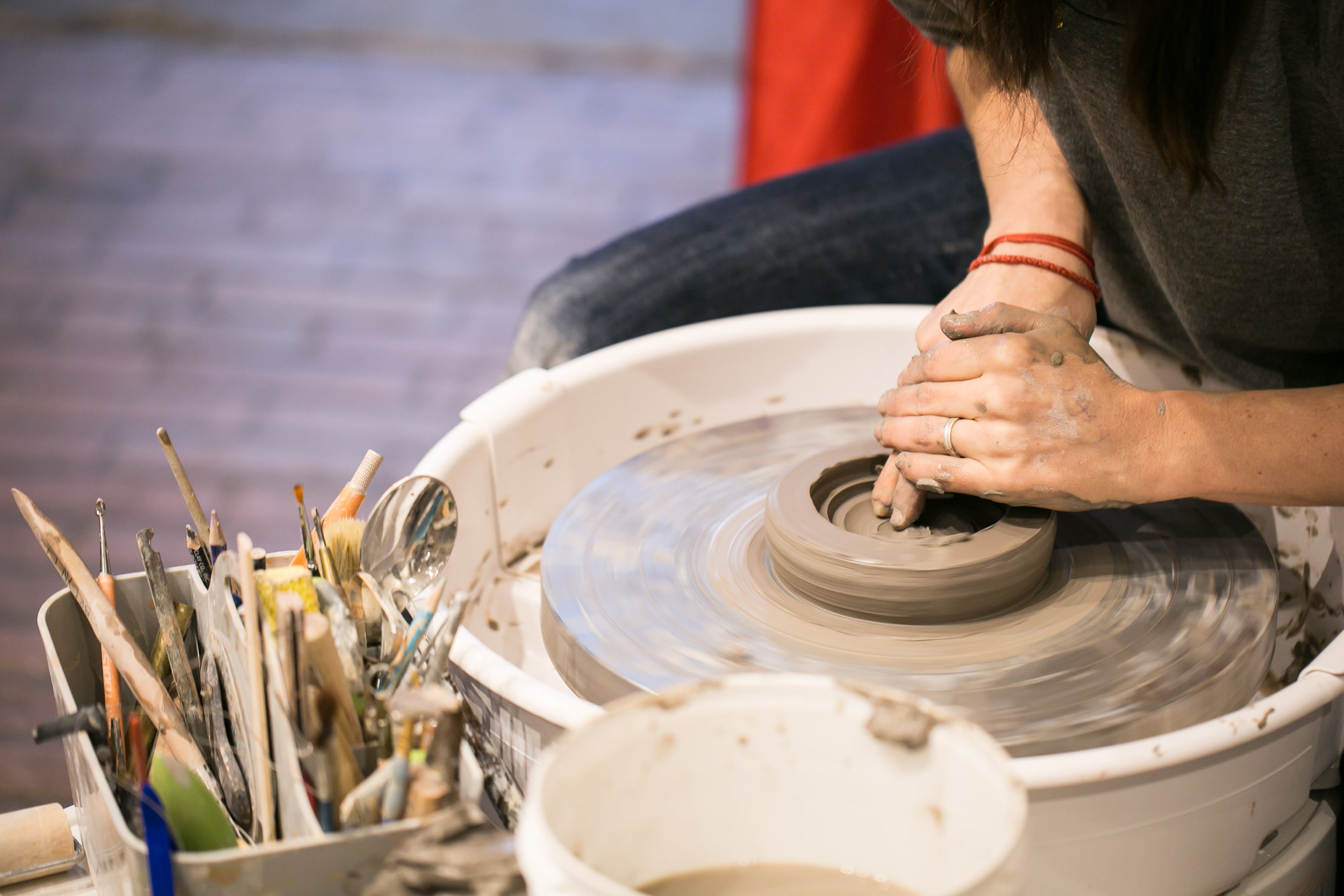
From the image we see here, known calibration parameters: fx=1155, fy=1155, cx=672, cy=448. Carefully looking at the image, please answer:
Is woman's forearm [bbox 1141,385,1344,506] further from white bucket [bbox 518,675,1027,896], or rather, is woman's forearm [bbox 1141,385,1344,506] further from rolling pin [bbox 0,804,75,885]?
rolling pin [bbox 0,804,75,885]

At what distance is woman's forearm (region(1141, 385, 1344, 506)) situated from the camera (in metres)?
0.86

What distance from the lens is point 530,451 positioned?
121 cm

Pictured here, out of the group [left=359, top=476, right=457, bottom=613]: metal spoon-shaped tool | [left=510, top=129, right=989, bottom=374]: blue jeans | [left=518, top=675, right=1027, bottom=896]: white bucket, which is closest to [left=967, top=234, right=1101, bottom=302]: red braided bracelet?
[left=510, top=129, right=989, bottom=374]: blue jeans

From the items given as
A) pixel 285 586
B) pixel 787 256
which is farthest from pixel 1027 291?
pixel 285 586

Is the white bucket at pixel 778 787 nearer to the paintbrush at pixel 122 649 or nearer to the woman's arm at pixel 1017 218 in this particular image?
the paintbrush at pixel 122 649

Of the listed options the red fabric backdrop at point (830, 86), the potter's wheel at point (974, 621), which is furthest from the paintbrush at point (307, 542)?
the red fabric backdrop at point (830, 86)

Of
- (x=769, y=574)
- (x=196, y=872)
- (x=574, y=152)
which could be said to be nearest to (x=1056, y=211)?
(x=769, y=574)

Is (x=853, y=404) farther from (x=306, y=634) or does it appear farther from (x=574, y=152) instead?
(x=574, y=152)

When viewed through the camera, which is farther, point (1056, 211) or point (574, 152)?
point (574, 152)

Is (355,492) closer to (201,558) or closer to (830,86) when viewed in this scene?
(201,558)

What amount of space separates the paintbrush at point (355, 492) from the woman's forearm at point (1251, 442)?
0.57 metres

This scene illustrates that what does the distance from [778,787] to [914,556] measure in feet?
1.25

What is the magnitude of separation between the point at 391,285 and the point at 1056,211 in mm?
2366

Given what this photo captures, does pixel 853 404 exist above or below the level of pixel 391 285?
below
